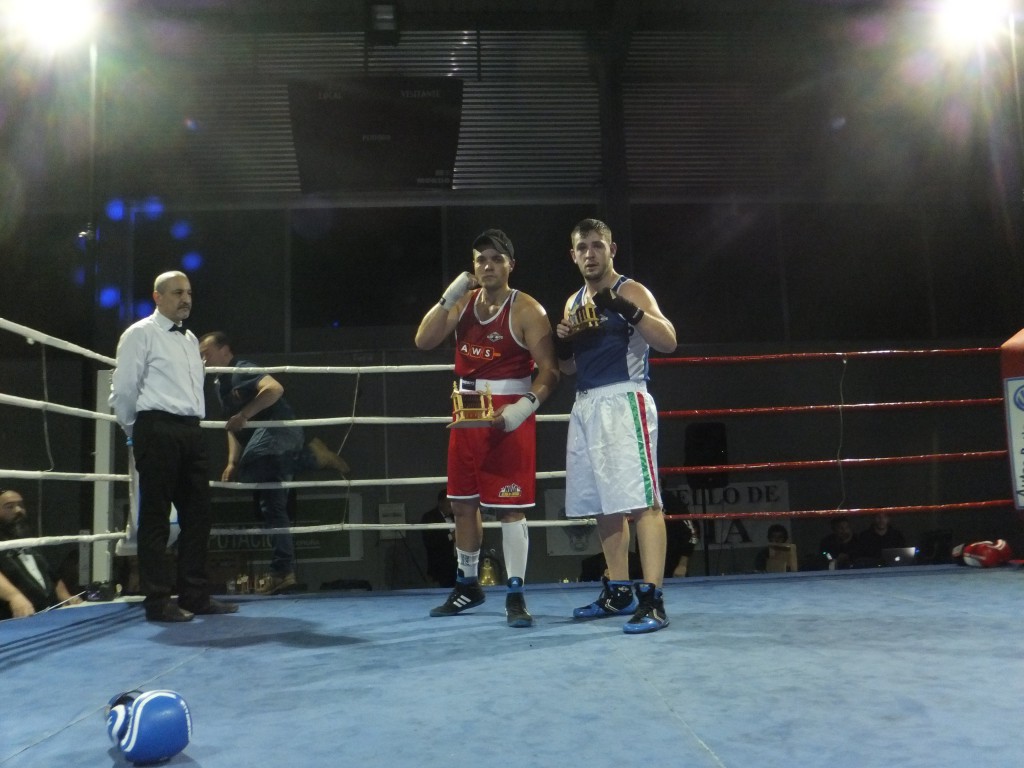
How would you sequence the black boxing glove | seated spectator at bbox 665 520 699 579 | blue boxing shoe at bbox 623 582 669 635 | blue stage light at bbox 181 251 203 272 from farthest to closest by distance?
blue stage light at bbox 181 251 203 272, seated spectator at bbox 665 520 699 579, the black boxing glove, blue boxing shoe at bbox 623 582 669 635

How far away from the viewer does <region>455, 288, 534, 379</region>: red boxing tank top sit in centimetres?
276

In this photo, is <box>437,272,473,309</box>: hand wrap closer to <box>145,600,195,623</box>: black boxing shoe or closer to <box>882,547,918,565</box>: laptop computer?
<box>145,600,195,623</box>: black boxing shoe

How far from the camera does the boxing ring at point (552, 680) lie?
A: 1.29 m

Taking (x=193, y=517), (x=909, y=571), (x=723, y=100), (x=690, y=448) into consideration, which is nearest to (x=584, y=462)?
(x=193, y=517)

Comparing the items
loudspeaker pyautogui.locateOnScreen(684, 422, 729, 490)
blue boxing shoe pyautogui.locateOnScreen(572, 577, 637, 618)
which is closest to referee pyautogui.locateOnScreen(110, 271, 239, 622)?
blue boxing shoe pyautogui.locateOnScreen(572, 577, 637, 618)

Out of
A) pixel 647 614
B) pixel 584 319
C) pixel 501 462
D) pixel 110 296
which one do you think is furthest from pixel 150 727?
pixel 110 296

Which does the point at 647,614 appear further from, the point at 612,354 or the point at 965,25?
the point at 965,25

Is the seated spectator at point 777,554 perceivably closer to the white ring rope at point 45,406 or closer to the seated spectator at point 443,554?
the seated spectator at point 443,554

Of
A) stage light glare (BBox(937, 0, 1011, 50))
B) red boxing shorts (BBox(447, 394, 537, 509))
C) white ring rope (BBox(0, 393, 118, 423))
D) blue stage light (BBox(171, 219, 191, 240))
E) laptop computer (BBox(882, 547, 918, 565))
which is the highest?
stage light glare (BBox(937, 0, 1011, 50))

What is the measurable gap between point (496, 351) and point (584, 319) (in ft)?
1.16

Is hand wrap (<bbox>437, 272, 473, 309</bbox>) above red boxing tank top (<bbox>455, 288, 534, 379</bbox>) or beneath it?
above

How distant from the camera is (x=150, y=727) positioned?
49.6 inches

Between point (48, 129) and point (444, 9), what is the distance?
339 centimetres

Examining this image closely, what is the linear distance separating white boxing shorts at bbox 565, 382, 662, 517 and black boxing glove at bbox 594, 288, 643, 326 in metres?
0.24
